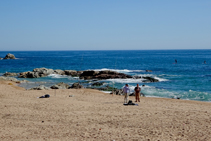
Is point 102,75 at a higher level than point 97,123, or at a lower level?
lower

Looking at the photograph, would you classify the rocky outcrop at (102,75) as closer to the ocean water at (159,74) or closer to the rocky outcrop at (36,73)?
the ocean water at (159,74)

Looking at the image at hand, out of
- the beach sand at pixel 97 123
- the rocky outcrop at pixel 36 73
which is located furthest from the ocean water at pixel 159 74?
the beach sand at pixel 97 123

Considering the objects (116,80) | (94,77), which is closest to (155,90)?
(116,80)

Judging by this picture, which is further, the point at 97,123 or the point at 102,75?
the point at 102,75

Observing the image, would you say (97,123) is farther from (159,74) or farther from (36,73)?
(159,74)

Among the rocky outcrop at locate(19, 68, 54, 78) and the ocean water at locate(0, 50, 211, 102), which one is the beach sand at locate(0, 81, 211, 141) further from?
the rocky outcrop at locate(19, 68, 54, 78)

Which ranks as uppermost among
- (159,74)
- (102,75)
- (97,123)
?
(97,123)

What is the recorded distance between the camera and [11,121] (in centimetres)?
1366

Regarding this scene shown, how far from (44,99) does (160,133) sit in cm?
1204

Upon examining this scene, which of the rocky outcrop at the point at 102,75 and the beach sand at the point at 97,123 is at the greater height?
the beach sand at the point at 97,123

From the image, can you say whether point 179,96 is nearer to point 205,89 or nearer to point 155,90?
point 155,90

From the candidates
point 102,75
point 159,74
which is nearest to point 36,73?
point 102,75

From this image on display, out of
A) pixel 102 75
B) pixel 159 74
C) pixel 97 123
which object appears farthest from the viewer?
pixel 159 74

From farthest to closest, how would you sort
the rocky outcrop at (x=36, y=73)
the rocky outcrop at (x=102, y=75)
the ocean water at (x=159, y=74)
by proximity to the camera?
the rocky outcrop at (x=36, y=73) → the rocky outcrop at (x=102, y=75) → the ocean water at (x=159, y=74)
